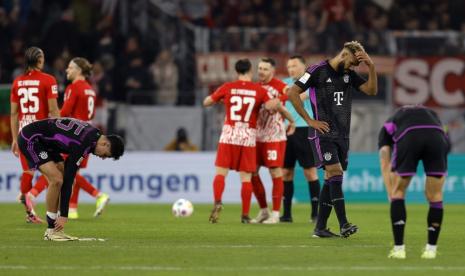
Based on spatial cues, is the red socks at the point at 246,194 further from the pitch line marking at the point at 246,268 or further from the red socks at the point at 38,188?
the pitch line marking at the point at 246,268

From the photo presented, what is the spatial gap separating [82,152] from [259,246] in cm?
208

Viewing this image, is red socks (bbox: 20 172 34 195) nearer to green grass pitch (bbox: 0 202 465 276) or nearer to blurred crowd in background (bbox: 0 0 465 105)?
green grass pitch (bbox: 0 202 465 276)

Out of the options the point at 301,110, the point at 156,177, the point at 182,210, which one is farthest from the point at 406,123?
the point at 156,177

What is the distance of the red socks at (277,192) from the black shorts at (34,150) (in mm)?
4607

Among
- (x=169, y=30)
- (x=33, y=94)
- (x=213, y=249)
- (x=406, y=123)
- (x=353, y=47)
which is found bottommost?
(x=213, y=249)

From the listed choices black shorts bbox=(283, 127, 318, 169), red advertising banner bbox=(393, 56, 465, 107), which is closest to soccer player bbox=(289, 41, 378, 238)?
black shorts bbox=(283, 127, 318, 169)

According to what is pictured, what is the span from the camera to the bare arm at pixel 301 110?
1241 centimetres

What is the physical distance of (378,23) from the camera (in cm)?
Answer: 2655

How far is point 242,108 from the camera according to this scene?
607 inches

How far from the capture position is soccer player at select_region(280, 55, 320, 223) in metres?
15.9

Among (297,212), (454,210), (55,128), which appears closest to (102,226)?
(55,128)

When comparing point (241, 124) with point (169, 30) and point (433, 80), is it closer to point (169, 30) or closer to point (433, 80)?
point (169, 30)

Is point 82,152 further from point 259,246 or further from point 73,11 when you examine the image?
point 73,11

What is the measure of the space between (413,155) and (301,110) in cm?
283
